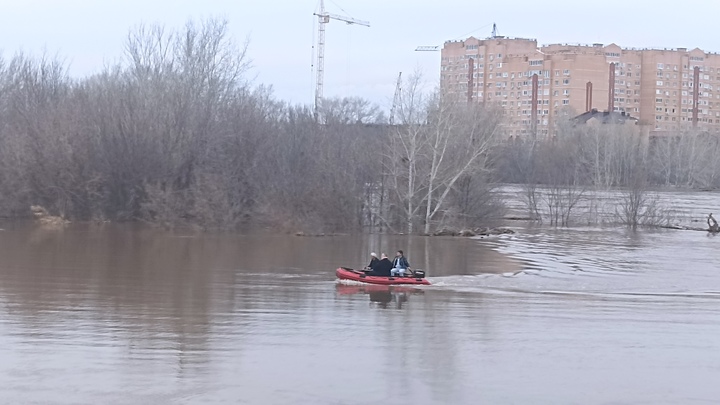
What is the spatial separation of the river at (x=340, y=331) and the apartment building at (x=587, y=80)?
333 ft

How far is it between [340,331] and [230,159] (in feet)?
116

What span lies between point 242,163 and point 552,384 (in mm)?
40337

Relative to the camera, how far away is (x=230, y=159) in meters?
52.7

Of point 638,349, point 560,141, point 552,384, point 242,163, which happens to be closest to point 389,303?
point 638,349

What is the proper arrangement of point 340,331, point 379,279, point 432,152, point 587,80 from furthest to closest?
1. point 587,80
2. point 432,152
3. point 379,279
4. point 340,331

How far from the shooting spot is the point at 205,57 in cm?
5819

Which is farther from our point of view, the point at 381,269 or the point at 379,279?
the point at 381,269

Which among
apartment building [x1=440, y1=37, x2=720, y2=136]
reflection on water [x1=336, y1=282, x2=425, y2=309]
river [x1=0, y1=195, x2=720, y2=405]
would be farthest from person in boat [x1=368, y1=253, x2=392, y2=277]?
apartment building [x1=440, y1=37, x2=720, y2=136]

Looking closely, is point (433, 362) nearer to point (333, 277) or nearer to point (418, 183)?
point (333, 277)

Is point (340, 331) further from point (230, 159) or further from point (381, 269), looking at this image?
point (230, 159)

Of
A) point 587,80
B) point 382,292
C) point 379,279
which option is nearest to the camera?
point 382,292

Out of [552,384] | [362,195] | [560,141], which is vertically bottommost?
[552,384]

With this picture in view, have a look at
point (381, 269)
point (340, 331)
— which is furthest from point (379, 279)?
point (340, 331)

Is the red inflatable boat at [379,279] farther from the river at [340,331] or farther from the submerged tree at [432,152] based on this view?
the submerged tree at [432,152]
